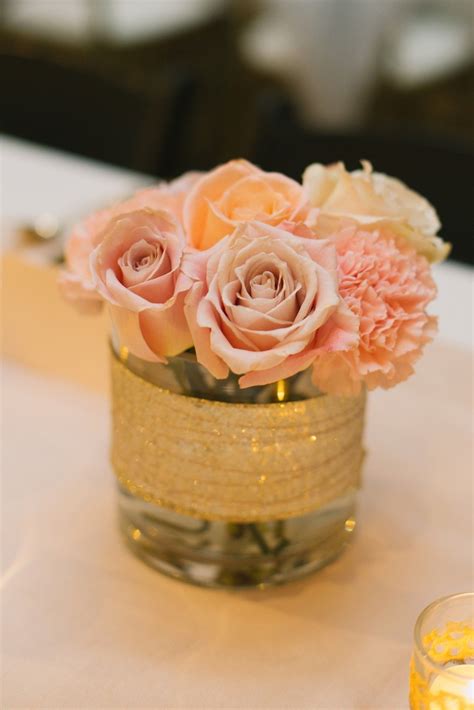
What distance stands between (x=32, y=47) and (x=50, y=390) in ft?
9.63

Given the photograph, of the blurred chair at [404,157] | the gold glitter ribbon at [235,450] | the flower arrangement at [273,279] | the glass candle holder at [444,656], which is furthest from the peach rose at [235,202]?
the blurred chair at [404,157]

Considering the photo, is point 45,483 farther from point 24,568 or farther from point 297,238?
point 297,238

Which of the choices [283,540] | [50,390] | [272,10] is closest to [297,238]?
[283,540]

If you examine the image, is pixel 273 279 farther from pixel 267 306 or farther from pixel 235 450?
pixel 235 450

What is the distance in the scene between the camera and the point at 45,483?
894 mm

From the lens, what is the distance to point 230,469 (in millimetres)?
710

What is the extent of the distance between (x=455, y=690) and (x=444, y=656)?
0.07m

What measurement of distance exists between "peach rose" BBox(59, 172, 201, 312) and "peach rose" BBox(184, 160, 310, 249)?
0.02 metres

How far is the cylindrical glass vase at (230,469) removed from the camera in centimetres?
69

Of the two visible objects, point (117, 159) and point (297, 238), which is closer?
point (297, 238)

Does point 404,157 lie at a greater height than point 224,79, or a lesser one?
greater

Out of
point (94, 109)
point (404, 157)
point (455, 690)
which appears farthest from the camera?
point (94, 109)

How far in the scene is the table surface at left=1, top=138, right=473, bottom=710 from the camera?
698 millimetres

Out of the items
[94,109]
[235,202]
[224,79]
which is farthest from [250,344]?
[224,79]
